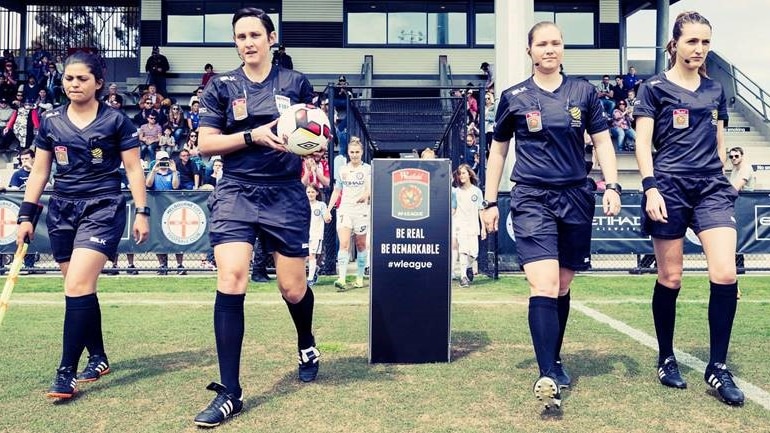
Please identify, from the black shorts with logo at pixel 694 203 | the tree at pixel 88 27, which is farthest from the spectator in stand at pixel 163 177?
the tree at pixel 88 27

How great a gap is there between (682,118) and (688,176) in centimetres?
37

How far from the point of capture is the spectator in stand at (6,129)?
2002 cm

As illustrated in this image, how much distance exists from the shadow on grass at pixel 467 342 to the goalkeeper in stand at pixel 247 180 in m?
1.69

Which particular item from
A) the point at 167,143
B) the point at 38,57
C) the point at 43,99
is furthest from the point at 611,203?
the point at 38,57

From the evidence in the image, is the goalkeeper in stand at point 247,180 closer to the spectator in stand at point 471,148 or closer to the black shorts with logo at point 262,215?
the black shorts with logo at point 262,215

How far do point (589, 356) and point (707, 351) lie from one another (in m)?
1.02

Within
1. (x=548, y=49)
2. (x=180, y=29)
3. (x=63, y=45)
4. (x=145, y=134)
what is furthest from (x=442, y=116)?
(x=63, y=45)

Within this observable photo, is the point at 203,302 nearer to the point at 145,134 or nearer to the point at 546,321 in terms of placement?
the point at 546,321

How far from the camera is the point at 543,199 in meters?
4.29

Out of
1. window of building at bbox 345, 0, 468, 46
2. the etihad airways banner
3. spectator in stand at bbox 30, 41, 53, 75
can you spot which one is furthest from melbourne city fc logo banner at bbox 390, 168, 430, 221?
window of building at bbox 345, 0, 468, 46

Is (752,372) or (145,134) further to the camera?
(145,134)

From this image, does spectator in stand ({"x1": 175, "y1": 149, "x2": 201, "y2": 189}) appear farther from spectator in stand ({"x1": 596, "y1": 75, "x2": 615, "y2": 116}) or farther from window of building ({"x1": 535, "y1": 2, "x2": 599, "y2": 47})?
window of building ({"x1": 535, "y1": 2, "x2": 599, "y2": 47})

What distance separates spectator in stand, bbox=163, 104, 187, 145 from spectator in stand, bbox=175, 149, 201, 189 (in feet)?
15.4

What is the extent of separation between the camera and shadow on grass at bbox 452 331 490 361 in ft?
18.1
